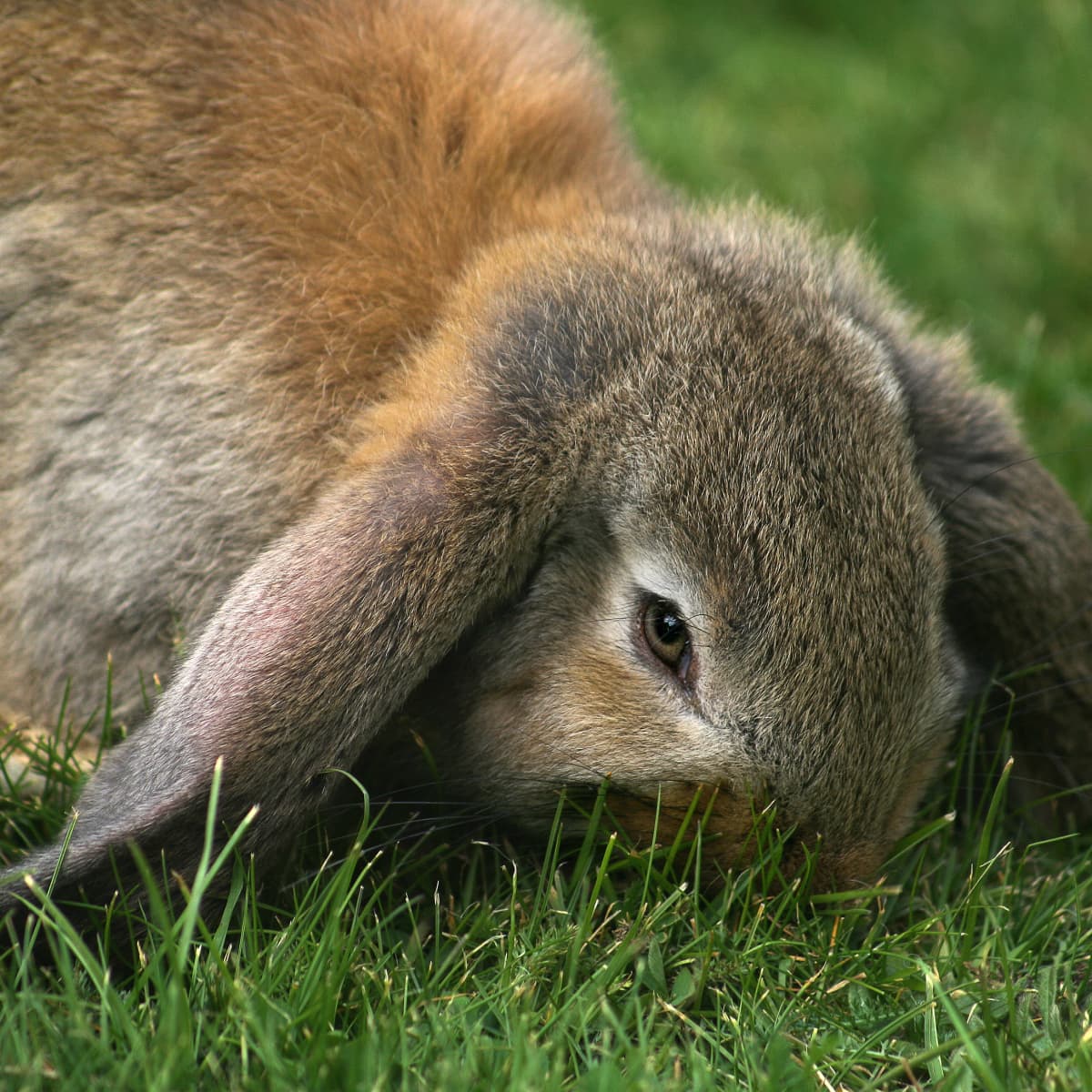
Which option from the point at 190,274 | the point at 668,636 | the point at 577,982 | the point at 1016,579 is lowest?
the point at 577,982

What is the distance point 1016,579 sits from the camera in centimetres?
363

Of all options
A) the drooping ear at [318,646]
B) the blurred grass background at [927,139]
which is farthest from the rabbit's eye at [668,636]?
the blurred grass background at [927,139]

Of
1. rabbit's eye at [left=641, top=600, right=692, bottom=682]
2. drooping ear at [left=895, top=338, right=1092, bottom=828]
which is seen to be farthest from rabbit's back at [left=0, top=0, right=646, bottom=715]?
drooping ear at [left=895, top=338, right=1092, bottom=828]

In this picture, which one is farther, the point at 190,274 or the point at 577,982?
the point at 190,274

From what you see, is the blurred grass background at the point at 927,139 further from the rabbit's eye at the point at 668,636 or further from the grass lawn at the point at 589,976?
the rabbit's eye at the point at 668,636

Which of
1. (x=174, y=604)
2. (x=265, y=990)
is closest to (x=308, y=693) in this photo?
(x=265, y=990)

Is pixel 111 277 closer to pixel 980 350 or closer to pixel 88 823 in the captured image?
pixel 88 823

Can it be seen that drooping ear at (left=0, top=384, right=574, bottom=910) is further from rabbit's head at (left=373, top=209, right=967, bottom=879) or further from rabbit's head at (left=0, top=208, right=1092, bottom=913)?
rabbit's head at (left=373, top=209, right=967, bottom=879)

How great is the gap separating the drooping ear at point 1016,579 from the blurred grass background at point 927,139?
83cm

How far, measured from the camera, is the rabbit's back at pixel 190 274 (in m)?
3.37

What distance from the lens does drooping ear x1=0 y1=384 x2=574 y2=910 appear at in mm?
2682

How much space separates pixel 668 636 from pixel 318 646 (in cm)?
69

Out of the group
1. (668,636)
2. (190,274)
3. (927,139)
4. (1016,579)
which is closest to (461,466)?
(668,636)

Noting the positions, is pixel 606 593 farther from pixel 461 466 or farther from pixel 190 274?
pixel 190 274
